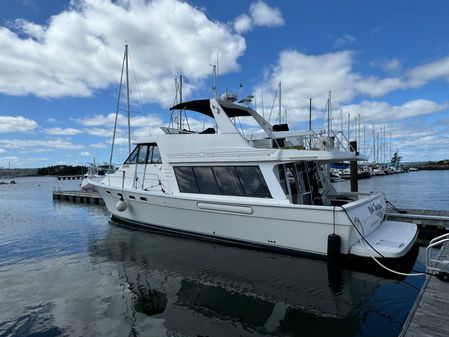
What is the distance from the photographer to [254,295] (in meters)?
6.43

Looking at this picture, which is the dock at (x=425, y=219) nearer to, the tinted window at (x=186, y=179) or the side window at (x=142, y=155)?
the tinted window at (x=186, y=179)

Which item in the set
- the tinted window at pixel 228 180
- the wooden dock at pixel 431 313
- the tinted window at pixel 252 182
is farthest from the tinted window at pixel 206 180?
the wooden dock at pixel 431 313

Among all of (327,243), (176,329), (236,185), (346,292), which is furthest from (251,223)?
(176,329)

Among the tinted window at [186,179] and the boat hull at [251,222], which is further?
the tinted window at [186,179]

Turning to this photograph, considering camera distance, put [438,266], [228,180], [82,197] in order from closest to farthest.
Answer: [438,266] < [228,180] < [82,197]

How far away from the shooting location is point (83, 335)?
5.06 m

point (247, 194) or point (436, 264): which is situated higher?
point (247, 194)

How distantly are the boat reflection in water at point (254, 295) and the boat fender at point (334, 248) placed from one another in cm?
39

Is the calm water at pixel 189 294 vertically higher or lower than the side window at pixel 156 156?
lower

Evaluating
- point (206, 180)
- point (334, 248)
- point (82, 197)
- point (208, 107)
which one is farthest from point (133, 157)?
point (82, 197)

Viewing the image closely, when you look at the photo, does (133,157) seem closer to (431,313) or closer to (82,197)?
(431,313)

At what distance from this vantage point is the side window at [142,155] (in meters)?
11.4

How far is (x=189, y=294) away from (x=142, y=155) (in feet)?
20.3

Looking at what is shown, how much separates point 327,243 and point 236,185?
2.88 meters
